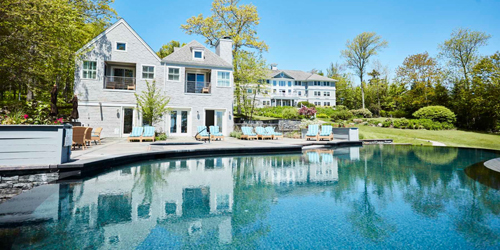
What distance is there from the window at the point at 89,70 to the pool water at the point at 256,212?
14058 mm

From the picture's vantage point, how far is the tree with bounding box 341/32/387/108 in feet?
120

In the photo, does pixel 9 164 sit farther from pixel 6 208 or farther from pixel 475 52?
pixel 475 52

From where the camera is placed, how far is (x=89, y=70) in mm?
17578

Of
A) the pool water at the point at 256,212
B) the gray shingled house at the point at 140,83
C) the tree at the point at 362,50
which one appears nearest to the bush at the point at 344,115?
the tree at the point at 362,50

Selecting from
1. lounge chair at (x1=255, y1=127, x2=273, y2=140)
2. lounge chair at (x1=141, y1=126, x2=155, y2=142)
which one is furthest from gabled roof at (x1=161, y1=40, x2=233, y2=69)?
lounge chair at (x1=141, y1=126, x2=155, y2=142)

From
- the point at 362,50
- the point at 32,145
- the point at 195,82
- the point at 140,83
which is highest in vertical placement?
the point at 362,50

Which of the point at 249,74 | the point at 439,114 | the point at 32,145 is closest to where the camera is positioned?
the point at 32,145

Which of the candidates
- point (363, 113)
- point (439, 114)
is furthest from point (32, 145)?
point (363, 113)

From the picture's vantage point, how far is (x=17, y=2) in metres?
10.9

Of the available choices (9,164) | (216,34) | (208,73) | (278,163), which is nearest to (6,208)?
(9,164)

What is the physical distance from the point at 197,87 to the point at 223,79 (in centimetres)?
221

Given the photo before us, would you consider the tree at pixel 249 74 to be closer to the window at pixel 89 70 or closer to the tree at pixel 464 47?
the window at pixel 89 70

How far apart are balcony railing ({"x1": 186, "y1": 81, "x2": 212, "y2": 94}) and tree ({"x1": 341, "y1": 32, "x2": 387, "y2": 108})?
25.8 m

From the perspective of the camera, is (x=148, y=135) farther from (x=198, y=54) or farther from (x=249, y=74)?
(x=249, y=74)
